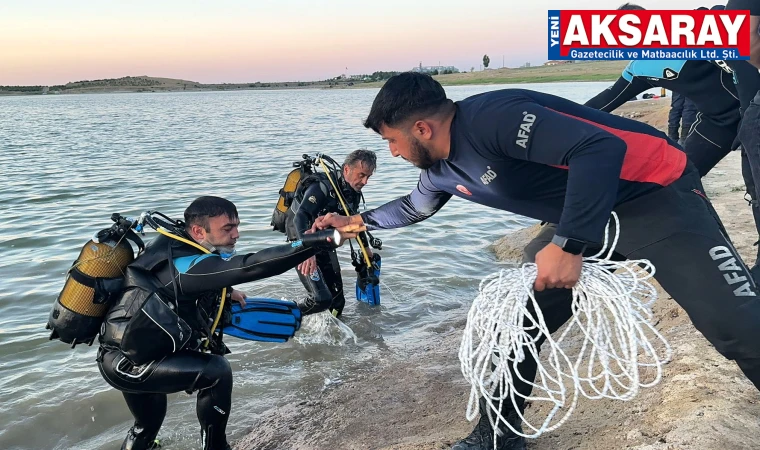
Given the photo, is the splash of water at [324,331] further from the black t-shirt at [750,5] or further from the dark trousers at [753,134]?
the black t-shirt at [750,5]

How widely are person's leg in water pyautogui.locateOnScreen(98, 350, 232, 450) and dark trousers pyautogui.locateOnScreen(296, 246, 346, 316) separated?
2249mm

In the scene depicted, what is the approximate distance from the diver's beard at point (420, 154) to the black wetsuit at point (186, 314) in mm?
843

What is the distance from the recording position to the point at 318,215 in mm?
5613

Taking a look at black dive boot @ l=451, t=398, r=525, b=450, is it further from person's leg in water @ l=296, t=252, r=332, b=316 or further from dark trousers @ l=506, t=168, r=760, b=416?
person's leg in water @ l=296, t=252, r=332, b=316

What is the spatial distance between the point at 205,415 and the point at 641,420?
2.51 metres

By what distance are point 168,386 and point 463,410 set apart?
6.25 feet

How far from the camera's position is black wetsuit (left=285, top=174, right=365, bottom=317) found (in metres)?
5.50

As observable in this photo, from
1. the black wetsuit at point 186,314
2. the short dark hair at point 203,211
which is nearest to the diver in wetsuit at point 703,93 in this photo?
the black wetsuit at point 186,314

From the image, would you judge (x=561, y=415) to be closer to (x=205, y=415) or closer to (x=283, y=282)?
(x=205, y=415)

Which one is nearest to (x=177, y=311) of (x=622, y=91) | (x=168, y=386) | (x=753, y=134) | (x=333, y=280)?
(x=168, y=386)

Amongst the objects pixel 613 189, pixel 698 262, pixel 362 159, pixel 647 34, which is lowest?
pixel 698 262

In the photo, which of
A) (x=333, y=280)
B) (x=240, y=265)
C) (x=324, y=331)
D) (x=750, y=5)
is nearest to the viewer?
(x=750, y=5)

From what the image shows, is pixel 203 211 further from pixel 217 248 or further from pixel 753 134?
pixel 753 134

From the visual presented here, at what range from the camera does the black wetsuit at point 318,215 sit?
5504 mm
